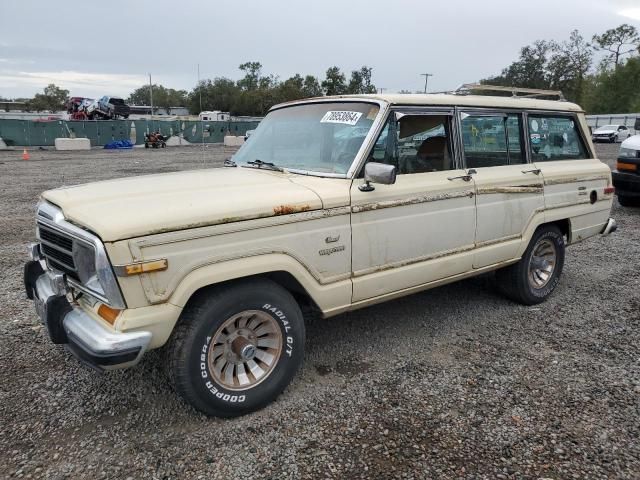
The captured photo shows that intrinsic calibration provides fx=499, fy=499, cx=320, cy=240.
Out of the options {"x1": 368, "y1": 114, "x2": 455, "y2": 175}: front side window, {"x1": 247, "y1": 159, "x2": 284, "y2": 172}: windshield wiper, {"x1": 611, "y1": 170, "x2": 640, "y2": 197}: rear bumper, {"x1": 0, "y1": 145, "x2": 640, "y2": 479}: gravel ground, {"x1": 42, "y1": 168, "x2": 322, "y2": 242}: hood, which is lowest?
{"x1": 0, "y1": 145, "x2": 640, "y2": 479}: gravel ground

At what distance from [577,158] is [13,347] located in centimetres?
564

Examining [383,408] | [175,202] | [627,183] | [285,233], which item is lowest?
[383,408]

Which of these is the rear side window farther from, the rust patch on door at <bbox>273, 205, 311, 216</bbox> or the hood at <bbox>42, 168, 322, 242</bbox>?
the rust patch on door at <bbox>273, 205, 311, 216</bbox>

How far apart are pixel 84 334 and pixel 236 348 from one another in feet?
2.86

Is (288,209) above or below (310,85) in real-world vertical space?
below

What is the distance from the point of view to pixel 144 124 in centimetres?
3359

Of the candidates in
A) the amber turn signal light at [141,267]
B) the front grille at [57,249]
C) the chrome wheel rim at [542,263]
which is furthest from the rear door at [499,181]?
the front grille at [57,249]

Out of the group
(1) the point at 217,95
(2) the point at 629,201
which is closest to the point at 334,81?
(1) the point at 217,95

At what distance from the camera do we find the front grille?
2.95 metres

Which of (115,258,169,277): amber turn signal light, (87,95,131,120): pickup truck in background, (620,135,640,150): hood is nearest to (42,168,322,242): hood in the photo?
(115,258,169,277): amber turn signal light

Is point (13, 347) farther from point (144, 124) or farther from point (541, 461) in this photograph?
point (144, 124)

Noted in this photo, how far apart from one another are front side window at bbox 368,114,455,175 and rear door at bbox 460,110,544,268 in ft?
0.72

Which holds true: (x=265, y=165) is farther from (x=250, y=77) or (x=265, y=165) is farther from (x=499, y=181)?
(x=250, y=77)

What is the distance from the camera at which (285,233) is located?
3.10 m
